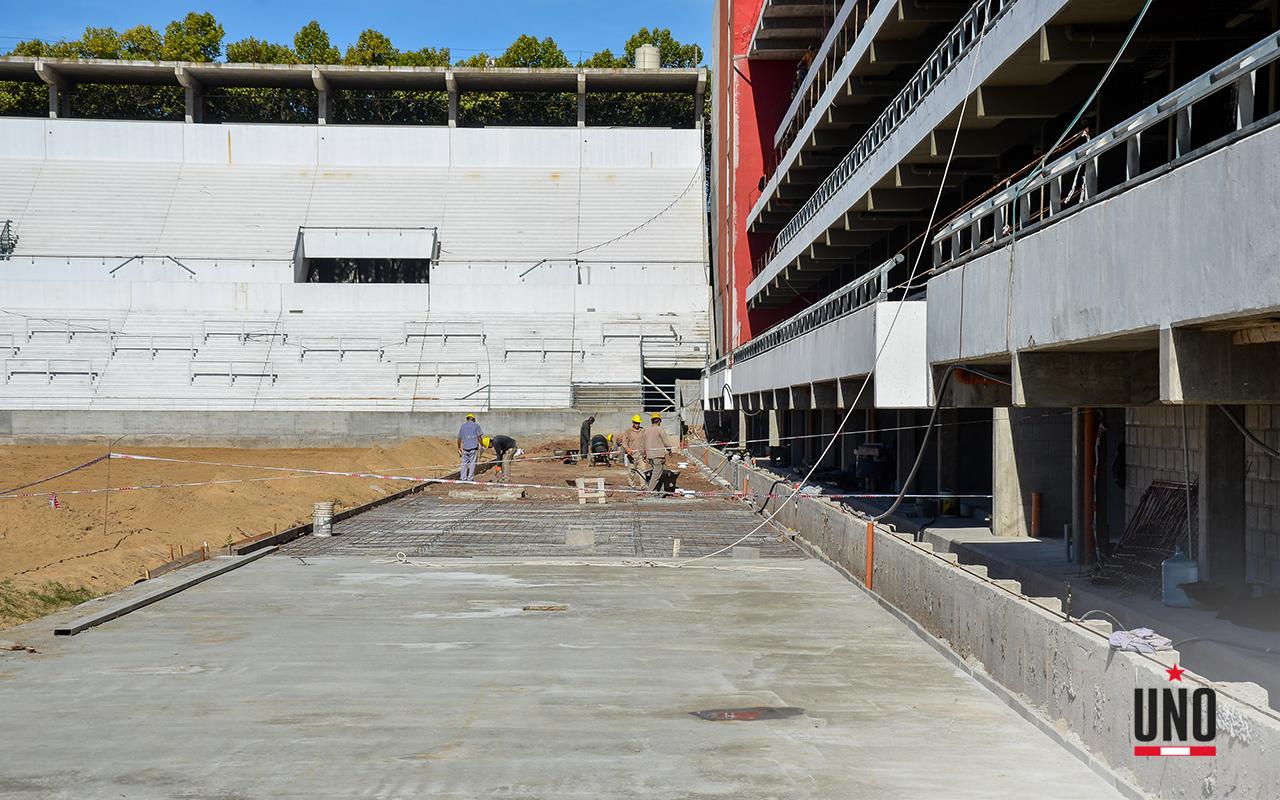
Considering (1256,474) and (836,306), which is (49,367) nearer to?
(836,306)

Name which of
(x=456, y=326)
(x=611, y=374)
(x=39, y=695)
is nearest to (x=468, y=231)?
(x=456, y=326)

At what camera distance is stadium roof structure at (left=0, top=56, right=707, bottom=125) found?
76250 millimetres

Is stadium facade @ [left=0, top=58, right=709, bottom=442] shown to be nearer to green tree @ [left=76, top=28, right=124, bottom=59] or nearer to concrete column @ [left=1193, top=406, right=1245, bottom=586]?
green tree @ [left=76, top=28, right=124, bottom=59]

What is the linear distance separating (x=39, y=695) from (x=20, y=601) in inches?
220

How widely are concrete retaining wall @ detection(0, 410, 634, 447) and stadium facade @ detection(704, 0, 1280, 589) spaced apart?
14454 mm

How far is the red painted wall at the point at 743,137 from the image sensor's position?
164 ft

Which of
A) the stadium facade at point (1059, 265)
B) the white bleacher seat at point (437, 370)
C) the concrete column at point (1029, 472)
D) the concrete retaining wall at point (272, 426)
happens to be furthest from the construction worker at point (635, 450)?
the white bleacher seat at point (437, 370)

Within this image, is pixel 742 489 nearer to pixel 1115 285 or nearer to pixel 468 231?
pixel 1115 285

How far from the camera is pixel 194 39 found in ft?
340

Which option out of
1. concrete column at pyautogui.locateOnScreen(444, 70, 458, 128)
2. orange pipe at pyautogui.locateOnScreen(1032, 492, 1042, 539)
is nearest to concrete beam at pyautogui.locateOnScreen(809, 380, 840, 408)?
orange pipe at pyautogui.locateOnScreen(1032, 492, 1042, 539)

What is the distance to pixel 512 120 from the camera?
100 m

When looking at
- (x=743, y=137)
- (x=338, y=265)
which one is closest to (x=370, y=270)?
(x=338, y=265)

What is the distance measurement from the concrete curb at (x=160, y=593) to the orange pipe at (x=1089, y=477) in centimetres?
1042

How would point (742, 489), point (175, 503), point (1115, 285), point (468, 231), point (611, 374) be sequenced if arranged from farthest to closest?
point (468, 231), point (611, 374), point (742, 489), point (175, 503), point (1115, 285)
